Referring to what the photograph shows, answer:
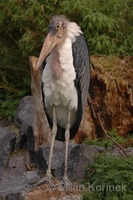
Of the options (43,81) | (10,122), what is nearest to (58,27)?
(43,81)

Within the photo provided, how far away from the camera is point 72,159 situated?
24.3 feet

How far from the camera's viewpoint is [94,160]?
23.8 ft

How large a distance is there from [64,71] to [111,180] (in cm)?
113

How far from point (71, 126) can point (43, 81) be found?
28.2 inches

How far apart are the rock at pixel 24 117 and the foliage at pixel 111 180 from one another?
2.16 meters

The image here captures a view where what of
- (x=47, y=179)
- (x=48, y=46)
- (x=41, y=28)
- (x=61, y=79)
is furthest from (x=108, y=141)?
(x=41, y=28)

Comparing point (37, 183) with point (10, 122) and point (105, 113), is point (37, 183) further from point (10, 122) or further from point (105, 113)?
point (10, 122)

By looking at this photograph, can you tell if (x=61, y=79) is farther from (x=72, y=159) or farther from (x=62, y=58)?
(x=72, y=159)

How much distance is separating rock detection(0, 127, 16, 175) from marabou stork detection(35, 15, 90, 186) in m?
1.46

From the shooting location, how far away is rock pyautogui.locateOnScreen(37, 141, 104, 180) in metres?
7.24

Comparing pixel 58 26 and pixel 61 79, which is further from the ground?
pixel 58 26

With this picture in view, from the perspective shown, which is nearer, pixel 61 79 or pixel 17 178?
pixel 61 79

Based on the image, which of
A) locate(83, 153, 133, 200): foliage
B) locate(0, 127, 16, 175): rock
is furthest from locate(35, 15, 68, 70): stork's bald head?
locate(0, 127, 16, 175): rock

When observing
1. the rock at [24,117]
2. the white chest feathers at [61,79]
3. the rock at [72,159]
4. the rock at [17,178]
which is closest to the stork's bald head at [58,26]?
the white chest feathers at [61,79]
